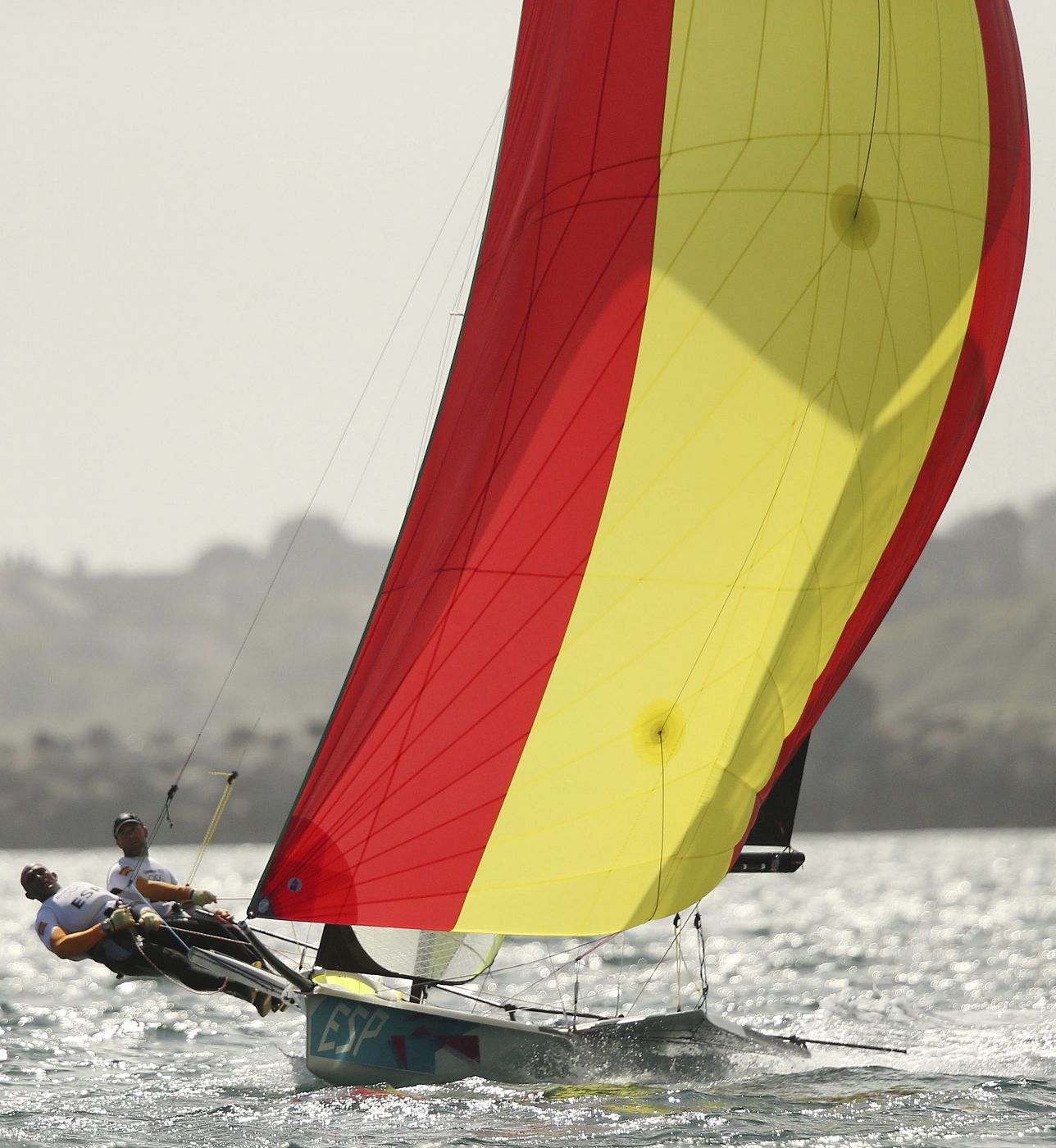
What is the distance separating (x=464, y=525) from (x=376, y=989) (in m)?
2.79

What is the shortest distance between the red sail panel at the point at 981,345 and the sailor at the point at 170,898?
9.47ft

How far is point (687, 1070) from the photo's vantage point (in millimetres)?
8398

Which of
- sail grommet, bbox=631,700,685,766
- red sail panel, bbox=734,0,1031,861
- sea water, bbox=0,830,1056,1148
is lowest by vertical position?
sea water, bbox=0,830,1056,1148

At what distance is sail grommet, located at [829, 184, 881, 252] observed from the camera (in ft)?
25.9

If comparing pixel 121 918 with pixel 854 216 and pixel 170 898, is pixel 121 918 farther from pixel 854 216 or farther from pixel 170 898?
pixel 854 216

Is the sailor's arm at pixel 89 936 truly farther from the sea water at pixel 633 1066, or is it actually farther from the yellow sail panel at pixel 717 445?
the yellow sail panel at pixel 717 445

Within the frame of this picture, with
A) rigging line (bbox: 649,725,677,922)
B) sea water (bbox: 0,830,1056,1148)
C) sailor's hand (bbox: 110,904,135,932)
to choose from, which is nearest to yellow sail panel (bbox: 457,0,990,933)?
rigging line (bbox: 649,725,677,922)

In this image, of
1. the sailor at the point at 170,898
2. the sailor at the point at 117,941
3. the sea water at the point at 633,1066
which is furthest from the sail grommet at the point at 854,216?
the sailor at the point at 117,941

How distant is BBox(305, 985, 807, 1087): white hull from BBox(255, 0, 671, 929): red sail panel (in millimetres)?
531

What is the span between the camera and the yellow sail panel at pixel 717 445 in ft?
25.5

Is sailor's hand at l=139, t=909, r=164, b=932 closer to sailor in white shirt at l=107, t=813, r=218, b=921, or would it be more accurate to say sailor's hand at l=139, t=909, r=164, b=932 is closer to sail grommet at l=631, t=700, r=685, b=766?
sailor in white shirt at l=107, t=813, r=218, b=921

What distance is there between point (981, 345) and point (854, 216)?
1.17 metres

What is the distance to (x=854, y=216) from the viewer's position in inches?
312

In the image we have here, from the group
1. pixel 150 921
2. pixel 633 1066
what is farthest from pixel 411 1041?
pixel 150 921
